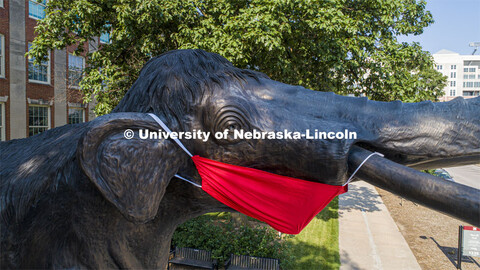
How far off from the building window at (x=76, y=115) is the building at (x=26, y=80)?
45cm

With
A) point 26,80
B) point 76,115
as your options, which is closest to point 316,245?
point 26,80

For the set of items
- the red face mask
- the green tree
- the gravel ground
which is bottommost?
the gravel ground

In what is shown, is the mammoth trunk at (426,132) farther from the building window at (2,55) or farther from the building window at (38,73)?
the building window at (38,73)

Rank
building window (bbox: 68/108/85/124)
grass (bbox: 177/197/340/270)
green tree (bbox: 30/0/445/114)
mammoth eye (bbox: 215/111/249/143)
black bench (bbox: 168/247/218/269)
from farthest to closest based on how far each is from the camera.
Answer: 1. building window (bbox: 68/108/85/124)
2. grass (bbox: 177/197/340/270)
3. black bench (bbox: 168/247/218/269)
4. green tree (bbox: 30/0/445/114)
5. mammoth eye (bbox: 215/111/249/143)

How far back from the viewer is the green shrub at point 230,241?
7.31 metres

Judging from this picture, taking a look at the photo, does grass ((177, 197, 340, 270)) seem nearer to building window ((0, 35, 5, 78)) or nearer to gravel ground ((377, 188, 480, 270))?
gravel ground ((377, 188, 480, 270))

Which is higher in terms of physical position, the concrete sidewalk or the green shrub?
the green shrub

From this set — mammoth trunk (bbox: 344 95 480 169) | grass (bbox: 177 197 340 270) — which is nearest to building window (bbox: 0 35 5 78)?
grass (bbox: 177 197 340 270)

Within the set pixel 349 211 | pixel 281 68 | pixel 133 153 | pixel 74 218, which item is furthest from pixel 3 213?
pixel 349 211

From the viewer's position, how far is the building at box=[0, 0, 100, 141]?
15.1 metres

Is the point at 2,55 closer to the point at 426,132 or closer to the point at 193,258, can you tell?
the point at 193,258

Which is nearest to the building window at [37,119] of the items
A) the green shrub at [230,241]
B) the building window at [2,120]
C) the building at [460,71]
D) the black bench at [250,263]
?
the building window at [2,120]

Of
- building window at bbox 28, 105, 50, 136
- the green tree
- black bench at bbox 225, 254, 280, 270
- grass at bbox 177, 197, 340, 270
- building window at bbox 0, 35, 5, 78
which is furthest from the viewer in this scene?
building window at bbox 28, 105, 50, 136

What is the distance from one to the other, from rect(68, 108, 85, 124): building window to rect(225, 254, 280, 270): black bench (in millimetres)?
15404
